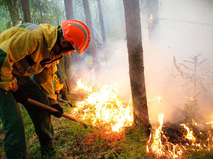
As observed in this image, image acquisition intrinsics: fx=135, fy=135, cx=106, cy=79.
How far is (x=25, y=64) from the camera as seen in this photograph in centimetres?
204

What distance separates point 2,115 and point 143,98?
8.72 ft

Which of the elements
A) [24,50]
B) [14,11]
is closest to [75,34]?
[24,50]

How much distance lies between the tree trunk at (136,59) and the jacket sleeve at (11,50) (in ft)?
6.36

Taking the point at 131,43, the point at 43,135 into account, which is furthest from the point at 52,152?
the point at 131,43

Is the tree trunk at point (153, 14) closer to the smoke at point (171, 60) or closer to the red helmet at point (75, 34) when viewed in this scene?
the smoke at point (171, 60)

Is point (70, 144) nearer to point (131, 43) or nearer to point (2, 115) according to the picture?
point (2, 115)

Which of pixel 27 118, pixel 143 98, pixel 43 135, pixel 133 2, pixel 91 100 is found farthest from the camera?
pixel 91 100

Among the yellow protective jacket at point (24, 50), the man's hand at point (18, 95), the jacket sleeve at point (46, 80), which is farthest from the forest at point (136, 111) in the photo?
the yellow protective jacket at point (24, 50)

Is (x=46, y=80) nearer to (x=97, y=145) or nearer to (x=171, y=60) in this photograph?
(x=97, y=145)

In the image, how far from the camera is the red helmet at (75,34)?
212 cm

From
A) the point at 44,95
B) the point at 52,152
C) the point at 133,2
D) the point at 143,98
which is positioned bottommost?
the point at 52,152

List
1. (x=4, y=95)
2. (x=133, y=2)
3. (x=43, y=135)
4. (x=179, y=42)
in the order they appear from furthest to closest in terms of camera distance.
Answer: (x=179, y=42) → (x=133, y=2) → (x=43, y=135) → (x=4, y=95)

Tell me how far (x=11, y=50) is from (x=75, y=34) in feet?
2.99

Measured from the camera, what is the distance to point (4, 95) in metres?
1.87
